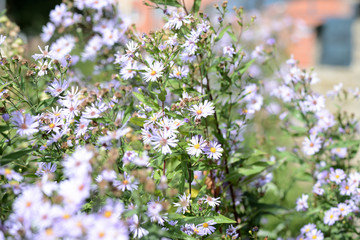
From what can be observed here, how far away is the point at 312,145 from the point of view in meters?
1.84

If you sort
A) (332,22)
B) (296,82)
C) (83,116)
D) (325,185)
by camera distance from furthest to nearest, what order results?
(332,22) < (296,82) < (325,185) < (83,116)

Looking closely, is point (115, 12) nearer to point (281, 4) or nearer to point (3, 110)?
point (3, 110)

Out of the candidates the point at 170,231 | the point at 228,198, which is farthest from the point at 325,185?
the point at 170,231

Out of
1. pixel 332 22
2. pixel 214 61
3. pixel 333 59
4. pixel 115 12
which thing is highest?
pixel 332 22

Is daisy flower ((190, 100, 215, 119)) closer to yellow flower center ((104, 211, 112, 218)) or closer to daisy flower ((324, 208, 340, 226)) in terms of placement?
yellow flower center ((104, 211, 112, 218))

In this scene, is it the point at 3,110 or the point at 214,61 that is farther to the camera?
the point at 214,61

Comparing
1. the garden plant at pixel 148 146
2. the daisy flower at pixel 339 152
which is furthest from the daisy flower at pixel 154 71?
the daisy flower at pixel 339 152

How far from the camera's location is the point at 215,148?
130 centimetres

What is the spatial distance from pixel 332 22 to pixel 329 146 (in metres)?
4.68

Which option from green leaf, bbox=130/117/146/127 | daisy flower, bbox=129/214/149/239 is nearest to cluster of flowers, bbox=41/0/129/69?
green leaf, bbox=130/117/146/127

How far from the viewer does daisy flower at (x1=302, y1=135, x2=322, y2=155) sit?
5.94 ft

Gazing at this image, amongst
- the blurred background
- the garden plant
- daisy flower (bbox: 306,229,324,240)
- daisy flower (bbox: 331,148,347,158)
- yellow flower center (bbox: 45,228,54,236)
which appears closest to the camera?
yellow flower center (bbox: 45,228,54,236)

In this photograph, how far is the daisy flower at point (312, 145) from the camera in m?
1.81

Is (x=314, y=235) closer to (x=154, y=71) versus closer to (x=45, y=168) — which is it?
(x=154, y=71)
